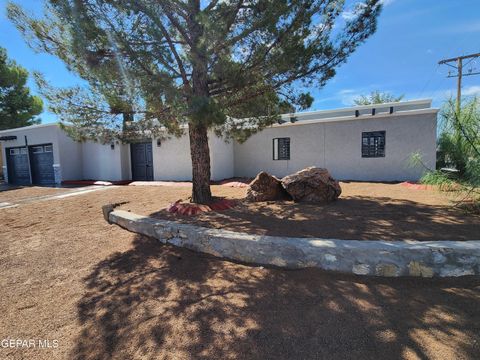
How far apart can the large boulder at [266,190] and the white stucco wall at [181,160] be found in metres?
5.55

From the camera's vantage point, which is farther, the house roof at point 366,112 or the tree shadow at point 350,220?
the house roof at point 366,112

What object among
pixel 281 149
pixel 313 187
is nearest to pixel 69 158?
pixel 281 149

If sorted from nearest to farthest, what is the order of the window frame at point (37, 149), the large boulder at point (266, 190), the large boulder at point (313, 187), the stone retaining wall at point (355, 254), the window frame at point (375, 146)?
the stone retaining wall at point (355, 254)
the large boulder at point (313, 187)
the large boulder at point (266, 190)
the window frame at point (375, 146)
the window frame at point (37, 149)

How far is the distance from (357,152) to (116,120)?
8.81 metres

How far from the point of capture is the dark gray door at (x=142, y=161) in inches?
536

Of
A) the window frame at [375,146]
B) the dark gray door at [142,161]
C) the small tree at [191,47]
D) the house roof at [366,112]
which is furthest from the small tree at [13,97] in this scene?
the window frame at [375,146]

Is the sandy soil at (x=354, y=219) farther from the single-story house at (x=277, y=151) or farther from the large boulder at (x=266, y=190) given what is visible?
the single-story house at (x=277, y=151)

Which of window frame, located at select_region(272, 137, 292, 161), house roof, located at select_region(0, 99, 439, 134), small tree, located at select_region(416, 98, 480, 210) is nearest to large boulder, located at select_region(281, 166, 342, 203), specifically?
small tree, located at select_region(416, 98, 480, 210)

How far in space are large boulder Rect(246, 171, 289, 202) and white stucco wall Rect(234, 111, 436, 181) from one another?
5566 mm

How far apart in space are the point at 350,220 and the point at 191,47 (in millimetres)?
4041

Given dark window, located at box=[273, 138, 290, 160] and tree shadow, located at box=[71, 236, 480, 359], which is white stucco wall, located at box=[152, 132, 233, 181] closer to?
dark window, located at box=[273, 138, 290, 160]

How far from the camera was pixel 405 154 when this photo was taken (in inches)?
382

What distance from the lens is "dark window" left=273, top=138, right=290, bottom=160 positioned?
11.8 metres

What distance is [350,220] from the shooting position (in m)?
4.27
